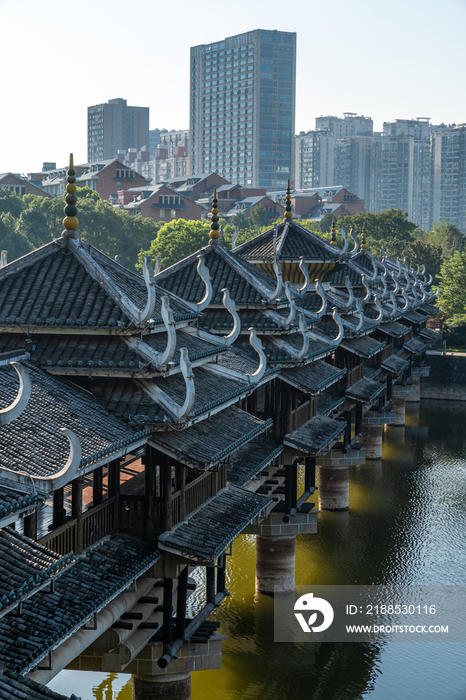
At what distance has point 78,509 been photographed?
11641 mm

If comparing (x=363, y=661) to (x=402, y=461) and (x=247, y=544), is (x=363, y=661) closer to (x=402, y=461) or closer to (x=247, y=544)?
(x=247, y=544)

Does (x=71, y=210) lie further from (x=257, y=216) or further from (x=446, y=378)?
(x=257, y=216)

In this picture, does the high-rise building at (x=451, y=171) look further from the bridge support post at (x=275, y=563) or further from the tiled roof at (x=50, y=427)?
the tiled roof at (x=50, y=427)

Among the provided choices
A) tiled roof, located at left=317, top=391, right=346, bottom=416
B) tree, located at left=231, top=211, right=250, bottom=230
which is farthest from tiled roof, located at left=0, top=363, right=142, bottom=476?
tree, located at left=231, top=211, right=250, bottom=230

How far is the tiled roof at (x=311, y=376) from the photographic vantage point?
22.5 metres

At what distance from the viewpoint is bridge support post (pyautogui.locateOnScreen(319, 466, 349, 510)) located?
112 feet

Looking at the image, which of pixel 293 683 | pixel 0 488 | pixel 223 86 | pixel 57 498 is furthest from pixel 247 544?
pixel 223 86

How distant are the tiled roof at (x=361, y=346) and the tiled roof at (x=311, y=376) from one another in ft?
24.3

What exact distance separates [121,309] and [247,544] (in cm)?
1819

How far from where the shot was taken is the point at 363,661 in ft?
73.4

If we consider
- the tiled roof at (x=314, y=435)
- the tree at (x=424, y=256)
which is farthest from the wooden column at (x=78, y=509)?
the tree at (x=424, y=256)

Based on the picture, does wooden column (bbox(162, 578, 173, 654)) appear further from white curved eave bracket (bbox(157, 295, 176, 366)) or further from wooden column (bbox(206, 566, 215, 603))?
white curved eave bracket (bbox(157, 295, 176, 366))

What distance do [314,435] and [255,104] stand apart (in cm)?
15892

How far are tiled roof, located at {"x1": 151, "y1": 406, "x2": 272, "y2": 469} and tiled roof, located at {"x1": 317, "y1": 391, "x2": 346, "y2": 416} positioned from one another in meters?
10.4
